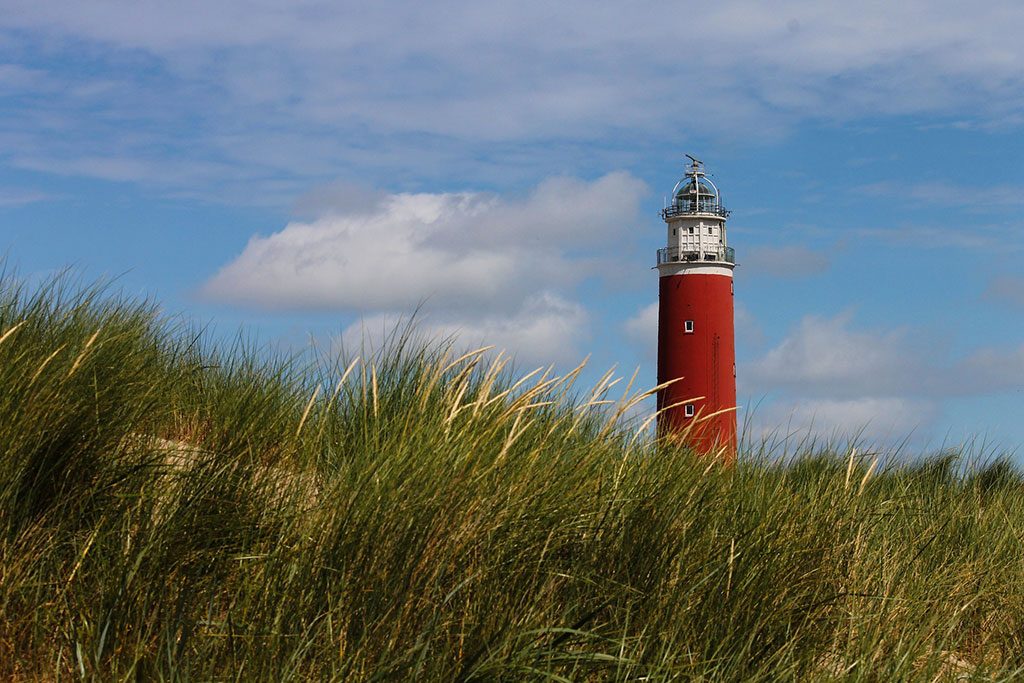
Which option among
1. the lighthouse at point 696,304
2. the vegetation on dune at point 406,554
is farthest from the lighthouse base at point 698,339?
the vegetation on dune at point 406,554

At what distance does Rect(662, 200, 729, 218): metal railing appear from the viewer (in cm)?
2567

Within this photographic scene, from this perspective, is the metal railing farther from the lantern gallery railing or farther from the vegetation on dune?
the vegetation on dune

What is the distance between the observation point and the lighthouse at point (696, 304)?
910 inches

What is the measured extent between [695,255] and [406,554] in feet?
72.4

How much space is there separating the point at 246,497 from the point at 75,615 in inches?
27.3

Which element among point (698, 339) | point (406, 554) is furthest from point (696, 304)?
point (406, 554)

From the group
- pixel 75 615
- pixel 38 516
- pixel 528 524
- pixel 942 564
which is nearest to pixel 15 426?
pixel 38 516

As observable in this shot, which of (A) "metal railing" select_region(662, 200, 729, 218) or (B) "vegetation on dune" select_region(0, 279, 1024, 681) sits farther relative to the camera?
(A) "metal railing" select_region(662, 200, 729, 218)

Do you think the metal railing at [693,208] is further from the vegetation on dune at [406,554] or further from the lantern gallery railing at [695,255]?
the vegetation on dune at [406,554]

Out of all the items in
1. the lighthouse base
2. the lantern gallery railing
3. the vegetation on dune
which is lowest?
the vegetation on dune

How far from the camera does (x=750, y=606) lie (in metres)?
3.56

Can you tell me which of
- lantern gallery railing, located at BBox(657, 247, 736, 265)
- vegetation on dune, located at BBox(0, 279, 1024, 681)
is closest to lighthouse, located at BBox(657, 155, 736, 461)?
lantern gallery railing, located at BBox(657, 247, 736, 265)

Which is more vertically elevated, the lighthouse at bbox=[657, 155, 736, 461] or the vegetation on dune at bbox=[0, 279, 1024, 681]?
the lighthouse at bbox=[657, 155, 736, 461]

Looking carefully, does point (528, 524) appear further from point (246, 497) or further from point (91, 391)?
point (91, 391)
